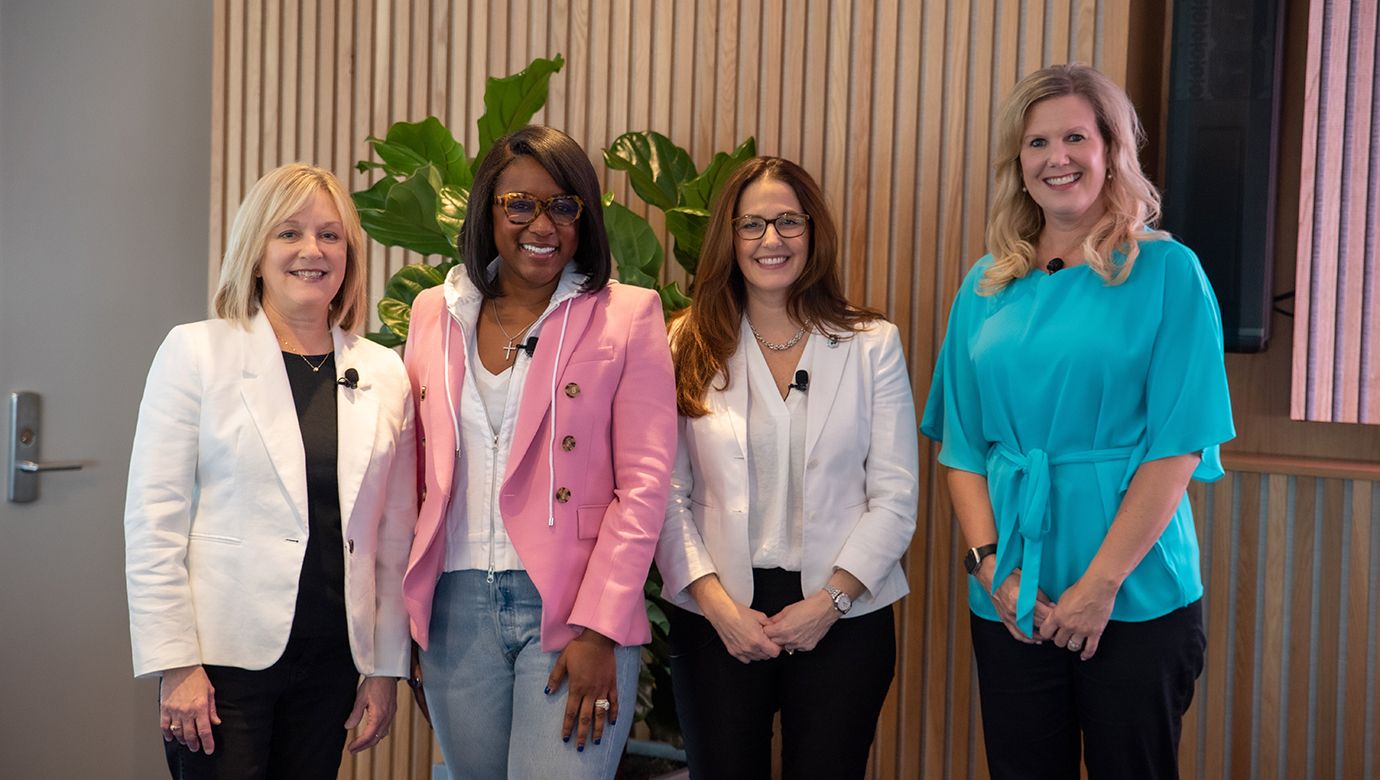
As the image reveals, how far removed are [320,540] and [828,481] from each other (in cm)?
99

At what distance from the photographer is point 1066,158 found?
7.45 feet

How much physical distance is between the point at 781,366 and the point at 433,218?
1262 millimetres

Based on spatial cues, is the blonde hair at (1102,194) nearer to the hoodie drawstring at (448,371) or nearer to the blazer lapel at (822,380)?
the blazer lapel at (822,380)

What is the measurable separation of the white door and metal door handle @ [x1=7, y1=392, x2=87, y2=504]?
0.03 m

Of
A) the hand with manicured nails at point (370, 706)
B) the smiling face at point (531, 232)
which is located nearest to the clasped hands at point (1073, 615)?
the smiling face at point (531, 232)

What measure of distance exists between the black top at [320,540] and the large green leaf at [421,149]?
1311 mm

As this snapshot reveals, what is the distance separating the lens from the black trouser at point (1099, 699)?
2.17 meters

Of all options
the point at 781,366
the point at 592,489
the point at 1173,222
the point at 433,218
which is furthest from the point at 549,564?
the point at 1173,222

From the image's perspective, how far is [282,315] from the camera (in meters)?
2.25

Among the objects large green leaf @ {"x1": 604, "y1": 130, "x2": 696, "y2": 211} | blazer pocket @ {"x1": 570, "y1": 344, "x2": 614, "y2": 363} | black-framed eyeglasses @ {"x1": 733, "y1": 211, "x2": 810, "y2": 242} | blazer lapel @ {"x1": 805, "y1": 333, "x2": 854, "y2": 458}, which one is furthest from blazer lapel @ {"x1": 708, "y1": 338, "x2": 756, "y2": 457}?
large green leaf @ {"x1": 604, "y1": 130, "x2": 696, "y2": 211}

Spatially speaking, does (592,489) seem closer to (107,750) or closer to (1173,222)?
(1173,222)

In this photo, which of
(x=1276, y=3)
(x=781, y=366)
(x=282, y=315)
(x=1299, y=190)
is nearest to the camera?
(x=282, y=315)

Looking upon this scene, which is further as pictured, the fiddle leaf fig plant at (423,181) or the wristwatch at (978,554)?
the fiddle leaf fig plant at (423,181)

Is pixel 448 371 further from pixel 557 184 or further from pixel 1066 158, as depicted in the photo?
pixel 1066 158
